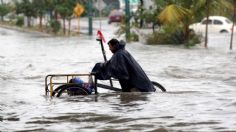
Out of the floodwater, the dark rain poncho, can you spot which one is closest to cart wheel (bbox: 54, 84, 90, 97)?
the floodwater

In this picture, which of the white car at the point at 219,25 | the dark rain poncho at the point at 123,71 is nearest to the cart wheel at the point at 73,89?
the dark rain poncho at the point at 123,71

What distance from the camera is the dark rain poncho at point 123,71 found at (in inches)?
513

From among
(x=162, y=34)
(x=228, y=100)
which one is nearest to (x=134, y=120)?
(x=228, y=100)

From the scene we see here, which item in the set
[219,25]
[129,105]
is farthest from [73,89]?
[219,25]

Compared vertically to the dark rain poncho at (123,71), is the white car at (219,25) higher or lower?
lower

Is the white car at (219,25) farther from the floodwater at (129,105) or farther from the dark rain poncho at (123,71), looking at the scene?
the dark rain poncho at (123,71)

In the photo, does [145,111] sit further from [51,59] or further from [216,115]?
[51,59]

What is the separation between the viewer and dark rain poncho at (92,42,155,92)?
13023mm

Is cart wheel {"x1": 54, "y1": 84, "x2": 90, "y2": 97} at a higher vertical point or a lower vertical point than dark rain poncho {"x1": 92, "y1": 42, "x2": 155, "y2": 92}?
lower

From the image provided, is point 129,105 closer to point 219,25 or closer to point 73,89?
point 73,89

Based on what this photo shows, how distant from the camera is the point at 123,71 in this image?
13.0 meters

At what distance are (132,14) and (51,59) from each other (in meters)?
13.8

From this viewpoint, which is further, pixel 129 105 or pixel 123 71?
pixel 123 71

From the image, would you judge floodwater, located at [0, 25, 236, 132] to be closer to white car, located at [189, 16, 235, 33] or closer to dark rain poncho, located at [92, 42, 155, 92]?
dark rain poncho, located at [92, 42, 155, 92]
